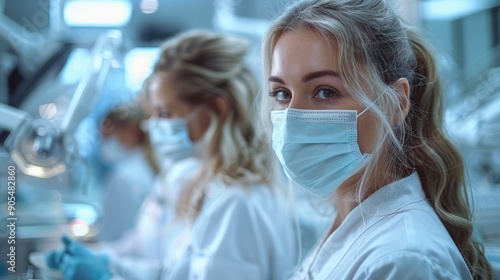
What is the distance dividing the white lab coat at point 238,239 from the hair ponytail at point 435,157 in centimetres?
59

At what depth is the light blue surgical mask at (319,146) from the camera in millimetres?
1004

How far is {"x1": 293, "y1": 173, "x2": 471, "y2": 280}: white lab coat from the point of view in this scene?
0.87 meters

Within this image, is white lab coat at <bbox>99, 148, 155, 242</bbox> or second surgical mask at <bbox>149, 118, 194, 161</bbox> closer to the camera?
second surgical mask at <bbox>149, 118, 194, 161</bbox>

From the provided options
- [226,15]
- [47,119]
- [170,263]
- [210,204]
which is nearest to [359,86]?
[210,204]

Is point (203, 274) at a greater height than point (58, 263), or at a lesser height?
lesser

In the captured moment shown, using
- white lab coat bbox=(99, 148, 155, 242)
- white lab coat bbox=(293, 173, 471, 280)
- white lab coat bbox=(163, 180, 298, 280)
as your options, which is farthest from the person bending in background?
white lab coat bbox=(293, 173, 471, 280)

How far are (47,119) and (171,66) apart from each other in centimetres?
48

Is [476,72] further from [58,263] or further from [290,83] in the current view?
[58,263]

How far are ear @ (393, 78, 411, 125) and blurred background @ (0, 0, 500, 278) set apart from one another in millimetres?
234

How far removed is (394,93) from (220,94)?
0.81 metres

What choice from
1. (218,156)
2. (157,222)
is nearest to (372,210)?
(218,156)

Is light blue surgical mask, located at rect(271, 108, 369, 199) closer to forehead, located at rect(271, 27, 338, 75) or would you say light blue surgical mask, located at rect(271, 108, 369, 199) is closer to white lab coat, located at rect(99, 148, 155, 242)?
forehead, located at rect(271, 27, 338, 75)

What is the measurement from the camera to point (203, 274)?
151cm

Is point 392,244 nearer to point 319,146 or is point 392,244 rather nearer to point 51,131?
point 319,146
